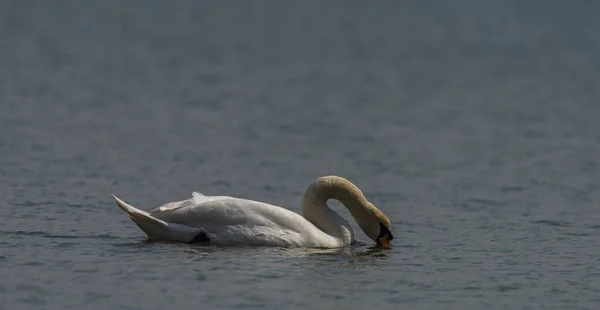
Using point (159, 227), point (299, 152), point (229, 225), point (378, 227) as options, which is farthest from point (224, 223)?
point (299, 152)

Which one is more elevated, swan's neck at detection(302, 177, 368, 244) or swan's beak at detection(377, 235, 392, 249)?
swan's neck at detection(302, 177, 368, 244)

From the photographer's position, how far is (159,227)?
16812mm

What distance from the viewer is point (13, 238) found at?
54.7ft

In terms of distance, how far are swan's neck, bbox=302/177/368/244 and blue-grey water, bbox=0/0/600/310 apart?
0.46m

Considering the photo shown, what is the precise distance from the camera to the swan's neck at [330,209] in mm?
17656

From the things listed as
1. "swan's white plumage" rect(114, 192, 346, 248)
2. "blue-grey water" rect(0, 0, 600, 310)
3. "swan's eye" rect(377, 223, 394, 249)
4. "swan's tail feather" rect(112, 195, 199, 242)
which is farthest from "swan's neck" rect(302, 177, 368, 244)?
"swan's tail feather" rect(112, 195, 199, 242)

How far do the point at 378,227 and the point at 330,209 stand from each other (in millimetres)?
611

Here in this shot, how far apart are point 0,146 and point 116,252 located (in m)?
7.53

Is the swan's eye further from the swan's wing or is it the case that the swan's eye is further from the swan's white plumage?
the swan's wing

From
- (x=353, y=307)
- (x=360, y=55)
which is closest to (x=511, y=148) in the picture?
(x=353, y=307)

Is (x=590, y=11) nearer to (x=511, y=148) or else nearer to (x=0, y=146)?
(x=511, y=148)

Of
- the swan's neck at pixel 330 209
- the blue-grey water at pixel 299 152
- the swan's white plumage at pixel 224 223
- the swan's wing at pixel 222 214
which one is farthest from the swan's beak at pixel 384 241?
the swan's wing at pixel 222 214

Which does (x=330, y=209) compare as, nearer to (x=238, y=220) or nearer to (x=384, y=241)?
(x=384, y=241)

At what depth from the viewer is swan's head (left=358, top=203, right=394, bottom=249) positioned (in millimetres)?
17609
